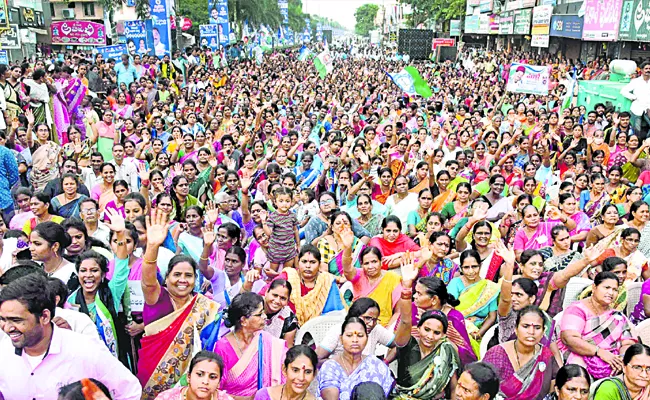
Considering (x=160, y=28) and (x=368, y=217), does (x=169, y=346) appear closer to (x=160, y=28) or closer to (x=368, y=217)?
(x=368, y=217)

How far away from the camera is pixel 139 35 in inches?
658

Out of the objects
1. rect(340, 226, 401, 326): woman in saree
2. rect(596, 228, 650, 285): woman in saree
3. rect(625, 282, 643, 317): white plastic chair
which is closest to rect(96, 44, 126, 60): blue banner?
rect(340, 226, 401, 326): woman in saree

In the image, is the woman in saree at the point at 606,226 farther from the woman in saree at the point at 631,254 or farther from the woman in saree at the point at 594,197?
the woman in saree at the point at 594,197

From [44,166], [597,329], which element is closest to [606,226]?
[597,329]

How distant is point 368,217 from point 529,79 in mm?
7944

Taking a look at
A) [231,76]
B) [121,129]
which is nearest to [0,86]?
[121,129]

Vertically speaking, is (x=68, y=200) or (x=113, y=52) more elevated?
(x=113, y=52)

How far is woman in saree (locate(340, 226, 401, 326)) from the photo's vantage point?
13.1 ft

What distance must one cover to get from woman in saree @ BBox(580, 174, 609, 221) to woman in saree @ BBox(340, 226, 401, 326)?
2734 millimetres

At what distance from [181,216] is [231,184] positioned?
0.58m

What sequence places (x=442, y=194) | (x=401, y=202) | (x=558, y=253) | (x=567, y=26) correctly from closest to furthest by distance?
(x=558, y=253)
(x=401, y=202)
(x=442, y=194)
(x=567, y=26)

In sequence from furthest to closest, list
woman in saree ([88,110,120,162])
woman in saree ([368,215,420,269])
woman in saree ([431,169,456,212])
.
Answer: woman in saree ([88,110,120,162]) < woman in saree ([431,169,456,212]) < woman in saree ([368,215,420,269])

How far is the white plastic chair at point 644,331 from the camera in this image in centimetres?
369

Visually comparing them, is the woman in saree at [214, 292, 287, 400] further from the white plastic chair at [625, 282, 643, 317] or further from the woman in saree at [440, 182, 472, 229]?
the woman in saree at [440, 182, 472, 229]
